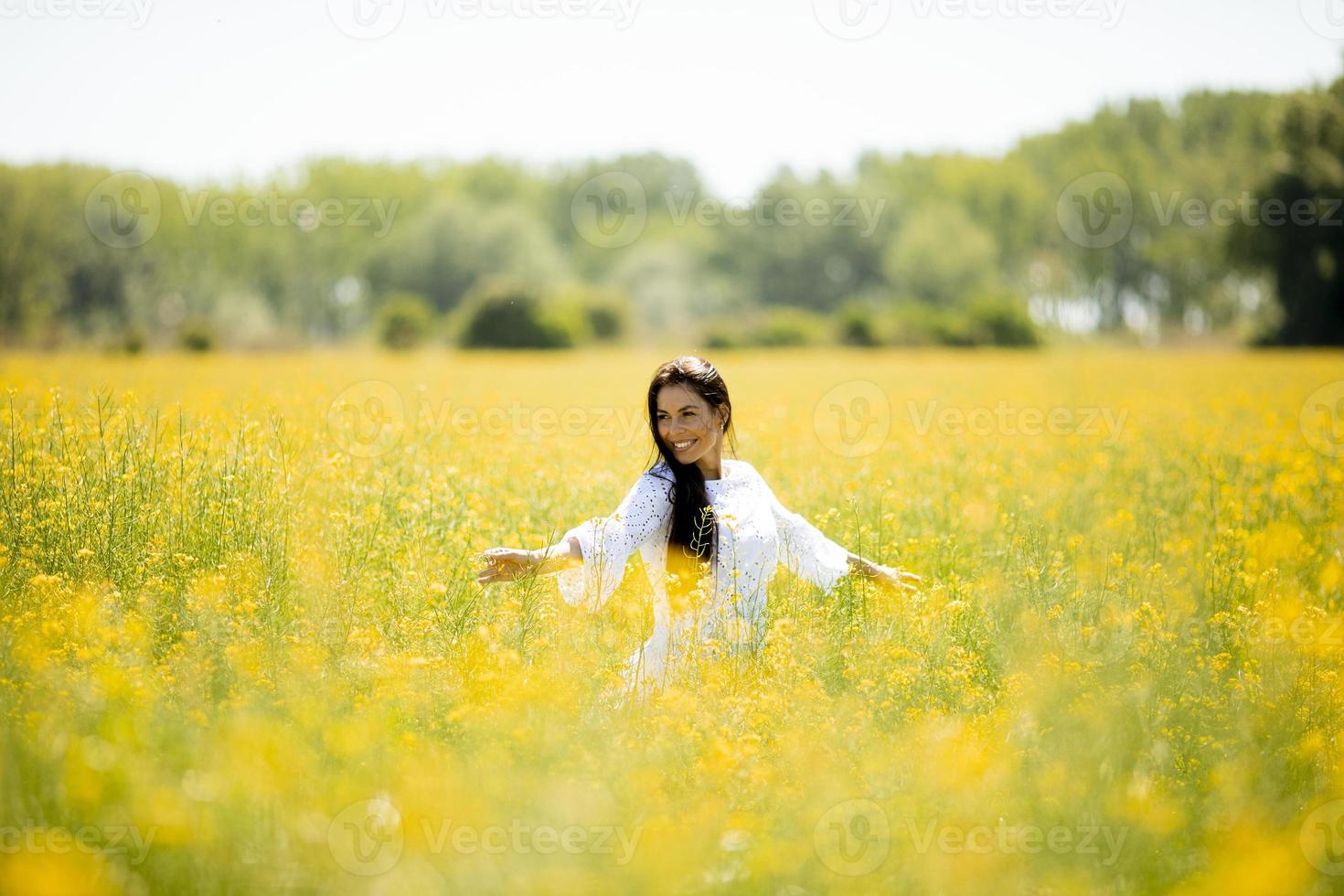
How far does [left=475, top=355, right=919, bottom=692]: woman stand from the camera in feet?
13.3

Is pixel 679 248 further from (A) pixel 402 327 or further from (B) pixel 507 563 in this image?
(B) pixel 507 563

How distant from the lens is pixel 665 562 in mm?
4176

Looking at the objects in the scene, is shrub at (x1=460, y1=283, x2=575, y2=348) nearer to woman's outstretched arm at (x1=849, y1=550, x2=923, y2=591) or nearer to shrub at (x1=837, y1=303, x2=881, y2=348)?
shrub at (x1=837, y1=303, x2=881, y2=348)

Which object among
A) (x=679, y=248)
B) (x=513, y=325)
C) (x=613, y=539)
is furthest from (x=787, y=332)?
(x=613, y=539)

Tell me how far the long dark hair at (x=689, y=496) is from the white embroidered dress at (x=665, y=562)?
4 centimetres

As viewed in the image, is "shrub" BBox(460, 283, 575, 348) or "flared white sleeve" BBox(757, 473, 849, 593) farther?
"shrub" BBox(460, 283, 575, 348)

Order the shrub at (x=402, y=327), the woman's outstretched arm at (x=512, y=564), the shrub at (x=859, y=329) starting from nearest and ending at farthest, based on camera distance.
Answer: the woman's outstretched arm at (x=512, y=564), the shrub at (x=402, y=327), the shrub at (x=859, y=329)

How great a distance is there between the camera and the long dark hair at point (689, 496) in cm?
406

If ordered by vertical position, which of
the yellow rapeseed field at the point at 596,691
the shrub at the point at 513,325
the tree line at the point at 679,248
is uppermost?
the tree line at the point at 679,248

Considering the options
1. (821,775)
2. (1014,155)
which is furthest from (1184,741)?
(1014,155)

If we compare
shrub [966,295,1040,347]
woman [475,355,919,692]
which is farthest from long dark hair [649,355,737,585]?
shrub [966,295,1040,347]

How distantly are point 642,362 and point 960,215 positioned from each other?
50214mm

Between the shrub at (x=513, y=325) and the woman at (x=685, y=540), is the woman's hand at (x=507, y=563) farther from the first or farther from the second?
the shrub at (x=513, y=325)

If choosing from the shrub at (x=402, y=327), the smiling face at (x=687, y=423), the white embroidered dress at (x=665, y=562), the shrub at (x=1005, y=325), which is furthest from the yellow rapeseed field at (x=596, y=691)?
the shrub at (x=1005, y=325)
